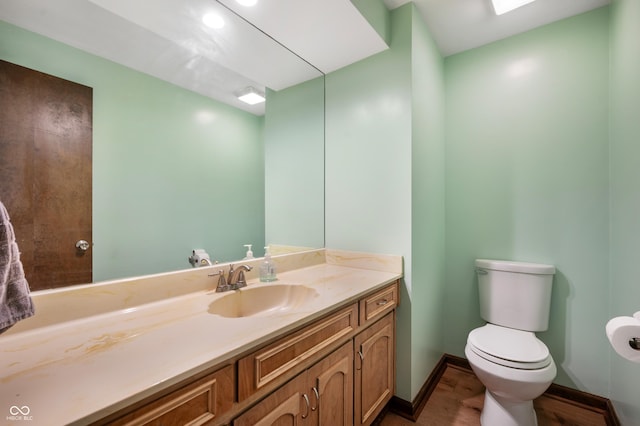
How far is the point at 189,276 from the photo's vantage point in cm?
121

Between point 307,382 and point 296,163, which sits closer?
point 307,382

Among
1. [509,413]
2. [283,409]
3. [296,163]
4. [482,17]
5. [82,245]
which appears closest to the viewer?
[283,409]

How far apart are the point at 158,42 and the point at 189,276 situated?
41.3 inches

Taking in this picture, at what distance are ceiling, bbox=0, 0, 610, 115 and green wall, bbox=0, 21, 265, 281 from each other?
66mm

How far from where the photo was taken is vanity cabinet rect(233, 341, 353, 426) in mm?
829

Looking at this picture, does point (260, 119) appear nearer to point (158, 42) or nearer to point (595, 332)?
point (158, 42)

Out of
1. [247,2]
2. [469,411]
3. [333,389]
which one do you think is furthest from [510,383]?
[247,2]

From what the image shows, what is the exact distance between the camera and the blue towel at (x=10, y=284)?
53 centimetres

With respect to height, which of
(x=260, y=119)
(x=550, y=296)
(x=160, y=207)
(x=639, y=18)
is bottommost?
(x=550, y=296)

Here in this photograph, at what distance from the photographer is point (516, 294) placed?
1771 mm

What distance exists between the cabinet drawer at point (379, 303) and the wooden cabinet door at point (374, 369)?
0.19 ft

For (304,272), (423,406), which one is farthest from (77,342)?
(423,406)

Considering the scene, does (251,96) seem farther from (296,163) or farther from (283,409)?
(283,409)

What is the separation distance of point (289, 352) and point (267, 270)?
641mm
